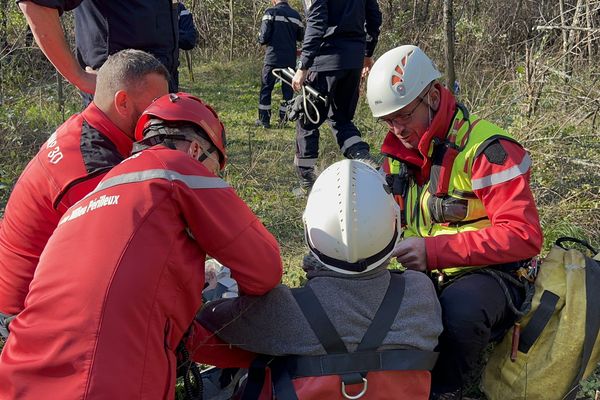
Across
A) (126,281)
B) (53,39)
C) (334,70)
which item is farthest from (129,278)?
(334,70)

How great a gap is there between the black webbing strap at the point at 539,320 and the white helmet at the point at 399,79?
3.45 ft

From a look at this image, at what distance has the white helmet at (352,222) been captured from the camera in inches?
82.8

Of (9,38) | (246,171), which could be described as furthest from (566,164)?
(9,38)

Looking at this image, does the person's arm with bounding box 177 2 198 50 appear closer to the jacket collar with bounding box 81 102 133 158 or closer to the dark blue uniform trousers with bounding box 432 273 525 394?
the jacket collar with bounding box 81 102 133 158

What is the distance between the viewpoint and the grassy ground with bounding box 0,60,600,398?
4472 mm

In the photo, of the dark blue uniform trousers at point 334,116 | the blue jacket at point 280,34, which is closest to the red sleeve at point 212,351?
the dark blue uniform trousers at point 334,116

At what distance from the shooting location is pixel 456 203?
280 cm

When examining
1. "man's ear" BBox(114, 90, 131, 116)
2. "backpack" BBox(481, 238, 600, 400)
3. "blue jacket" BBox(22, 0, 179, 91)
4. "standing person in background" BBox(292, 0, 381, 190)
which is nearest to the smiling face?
"backpack" BBox(481, 238, 600, 400)

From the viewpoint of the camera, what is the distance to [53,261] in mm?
1819

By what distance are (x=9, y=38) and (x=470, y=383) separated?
6.16 m

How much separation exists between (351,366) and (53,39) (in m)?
2.39

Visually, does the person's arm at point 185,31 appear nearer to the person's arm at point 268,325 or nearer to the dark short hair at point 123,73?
the dark short hair at point 123,73

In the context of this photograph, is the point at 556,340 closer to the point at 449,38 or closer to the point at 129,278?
the point at 129,278

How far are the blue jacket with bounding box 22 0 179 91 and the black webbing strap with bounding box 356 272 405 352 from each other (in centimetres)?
233
